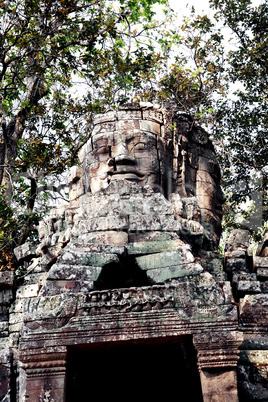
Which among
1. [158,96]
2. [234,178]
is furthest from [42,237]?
[234,178]

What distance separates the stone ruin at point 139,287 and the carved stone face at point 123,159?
0.8 inches

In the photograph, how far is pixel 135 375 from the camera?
30.0ft

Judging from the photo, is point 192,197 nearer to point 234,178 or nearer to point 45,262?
point 45,262

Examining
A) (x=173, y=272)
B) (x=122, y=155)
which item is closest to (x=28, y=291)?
(x=122, y=155)

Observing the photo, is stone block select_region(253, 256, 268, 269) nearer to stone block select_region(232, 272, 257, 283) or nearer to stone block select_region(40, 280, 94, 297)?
stone block select_region(232, 272, 257, 283)

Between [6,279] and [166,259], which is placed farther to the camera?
[6,279]

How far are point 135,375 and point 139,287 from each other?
305 cm

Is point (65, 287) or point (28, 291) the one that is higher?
point (28, 291)

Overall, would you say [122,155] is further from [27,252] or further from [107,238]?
[27,252]

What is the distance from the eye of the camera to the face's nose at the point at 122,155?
9.27 meters

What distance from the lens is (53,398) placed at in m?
6.22

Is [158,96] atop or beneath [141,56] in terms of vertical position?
beneath

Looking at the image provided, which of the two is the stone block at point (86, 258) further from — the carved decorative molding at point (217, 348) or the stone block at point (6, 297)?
the stone block at point (6, 297)

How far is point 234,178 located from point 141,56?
4.92 meters
